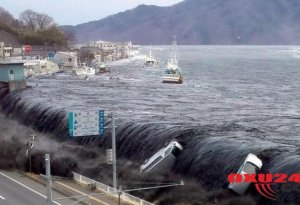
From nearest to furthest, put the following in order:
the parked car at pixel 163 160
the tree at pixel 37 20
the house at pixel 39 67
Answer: the parked car at pixel 163 160 < the house at pixel 39 67 < the tree at pixel 37 20

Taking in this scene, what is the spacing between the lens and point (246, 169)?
29.1 metres

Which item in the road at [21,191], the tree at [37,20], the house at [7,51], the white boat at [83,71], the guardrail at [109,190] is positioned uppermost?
the tree at [37,20]

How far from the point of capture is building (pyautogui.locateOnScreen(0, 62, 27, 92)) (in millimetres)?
65875

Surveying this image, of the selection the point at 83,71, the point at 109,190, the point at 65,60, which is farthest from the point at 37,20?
the point at 109,190

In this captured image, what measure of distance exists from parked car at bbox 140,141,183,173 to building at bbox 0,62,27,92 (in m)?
36.9

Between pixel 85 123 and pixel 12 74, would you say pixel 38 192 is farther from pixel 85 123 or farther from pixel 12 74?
pixel 12 74

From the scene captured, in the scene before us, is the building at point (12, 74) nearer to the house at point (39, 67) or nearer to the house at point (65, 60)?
the house at point (39, 67)

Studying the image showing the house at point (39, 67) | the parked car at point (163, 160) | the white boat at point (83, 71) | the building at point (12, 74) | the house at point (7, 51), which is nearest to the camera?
the parked car at point (163, 160)

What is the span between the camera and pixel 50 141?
42625mm

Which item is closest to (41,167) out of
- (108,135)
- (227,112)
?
(108,135)

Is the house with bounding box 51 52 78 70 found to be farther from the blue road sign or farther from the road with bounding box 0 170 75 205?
the blue road sign

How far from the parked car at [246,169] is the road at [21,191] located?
29.3 feet

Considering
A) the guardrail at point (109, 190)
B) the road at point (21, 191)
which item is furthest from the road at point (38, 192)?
the guardrail at point (109, 190)

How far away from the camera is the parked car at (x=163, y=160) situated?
3297 centimetres
